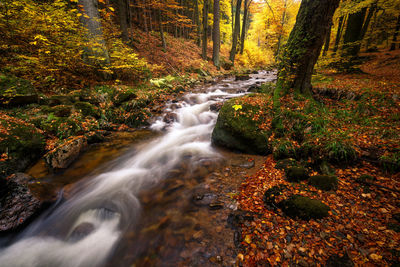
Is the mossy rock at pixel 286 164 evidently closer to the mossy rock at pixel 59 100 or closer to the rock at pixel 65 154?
the rock at pixel 65 154

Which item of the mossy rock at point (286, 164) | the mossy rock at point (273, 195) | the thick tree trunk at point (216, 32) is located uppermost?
the thick tree trunk at point (216, 32)

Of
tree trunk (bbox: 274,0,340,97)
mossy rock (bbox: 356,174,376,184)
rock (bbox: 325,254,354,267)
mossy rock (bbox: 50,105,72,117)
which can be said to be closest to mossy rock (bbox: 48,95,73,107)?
mossy rock (bbox: 50,105,72,117)

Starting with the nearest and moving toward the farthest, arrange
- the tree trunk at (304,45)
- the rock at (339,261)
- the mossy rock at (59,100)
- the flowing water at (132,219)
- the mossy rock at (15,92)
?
the rock at (339,261), the flowing water at (132,219), the tree trunk at (304,45), the mossy rock at (15,92), the mossy rock at (59,100)

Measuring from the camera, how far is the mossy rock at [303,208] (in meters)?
2.34

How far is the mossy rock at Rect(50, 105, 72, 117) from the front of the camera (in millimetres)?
5371

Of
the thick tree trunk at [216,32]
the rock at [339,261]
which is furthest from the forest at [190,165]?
the thick tree trunk at [216,32]

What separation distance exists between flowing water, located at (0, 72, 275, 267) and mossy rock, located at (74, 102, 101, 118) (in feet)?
7.64

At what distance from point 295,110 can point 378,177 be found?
230cm

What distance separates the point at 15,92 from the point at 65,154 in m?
2.87

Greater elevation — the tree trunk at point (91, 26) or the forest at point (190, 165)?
the tree trunk at point (91, 26)

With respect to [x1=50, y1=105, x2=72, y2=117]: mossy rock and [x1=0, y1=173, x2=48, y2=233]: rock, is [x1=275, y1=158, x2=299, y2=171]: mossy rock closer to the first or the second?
[x1=0, y1=173, x2=48, y2=233]: rock

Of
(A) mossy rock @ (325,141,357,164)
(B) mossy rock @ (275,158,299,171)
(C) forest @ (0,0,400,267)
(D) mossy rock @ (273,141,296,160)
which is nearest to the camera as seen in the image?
(C) forest @ (0,0,400,267)

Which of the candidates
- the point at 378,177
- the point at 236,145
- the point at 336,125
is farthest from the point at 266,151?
the point at 378,177

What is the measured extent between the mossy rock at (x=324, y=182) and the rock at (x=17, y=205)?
5320 millimetres
